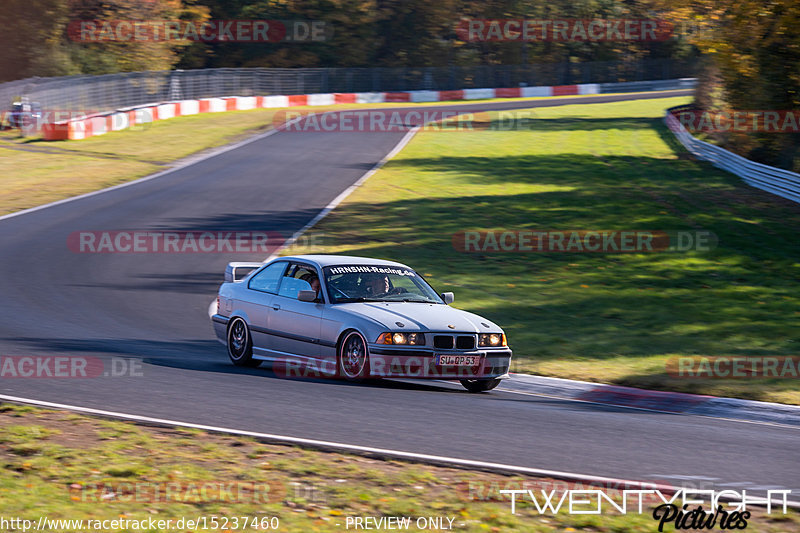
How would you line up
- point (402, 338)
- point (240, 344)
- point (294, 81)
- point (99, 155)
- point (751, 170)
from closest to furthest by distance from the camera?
point (402, 338) < point (240, 344) < point (751, 170) < point (99, 155) < point (294, 81)

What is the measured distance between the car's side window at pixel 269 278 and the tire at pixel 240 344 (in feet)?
1.49

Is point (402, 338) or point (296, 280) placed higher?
point (296, 280)

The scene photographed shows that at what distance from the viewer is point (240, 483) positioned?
20.5ft

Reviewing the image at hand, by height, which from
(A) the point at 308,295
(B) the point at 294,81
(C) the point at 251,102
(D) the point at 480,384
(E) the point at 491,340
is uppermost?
(B) the point at 294,81

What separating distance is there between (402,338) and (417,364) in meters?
0.31

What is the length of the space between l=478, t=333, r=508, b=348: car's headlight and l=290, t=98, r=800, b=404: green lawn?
4.49 ft

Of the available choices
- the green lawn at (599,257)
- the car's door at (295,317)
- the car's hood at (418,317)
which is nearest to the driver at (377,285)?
the car's hood at (418,317)

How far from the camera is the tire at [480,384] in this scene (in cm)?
1050

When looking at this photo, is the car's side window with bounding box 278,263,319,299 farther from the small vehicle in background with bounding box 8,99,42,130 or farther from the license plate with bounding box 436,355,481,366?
the small vehicle in background with bounding box 8,99,42,130

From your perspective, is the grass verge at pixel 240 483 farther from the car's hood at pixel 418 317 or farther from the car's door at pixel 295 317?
the car's door at pixel 295 317

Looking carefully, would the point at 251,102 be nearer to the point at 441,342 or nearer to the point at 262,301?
the point at 262,301

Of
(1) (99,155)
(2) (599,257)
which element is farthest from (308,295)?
(1) (99,155)

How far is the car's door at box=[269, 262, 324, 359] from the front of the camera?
34.5 ft

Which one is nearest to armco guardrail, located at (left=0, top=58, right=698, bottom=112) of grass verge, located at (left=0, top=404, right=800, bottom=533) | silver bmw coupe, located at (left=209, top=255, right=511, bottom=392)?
silver bmw coupe, located at (left=209, top=255, right=511, bottom=392)
